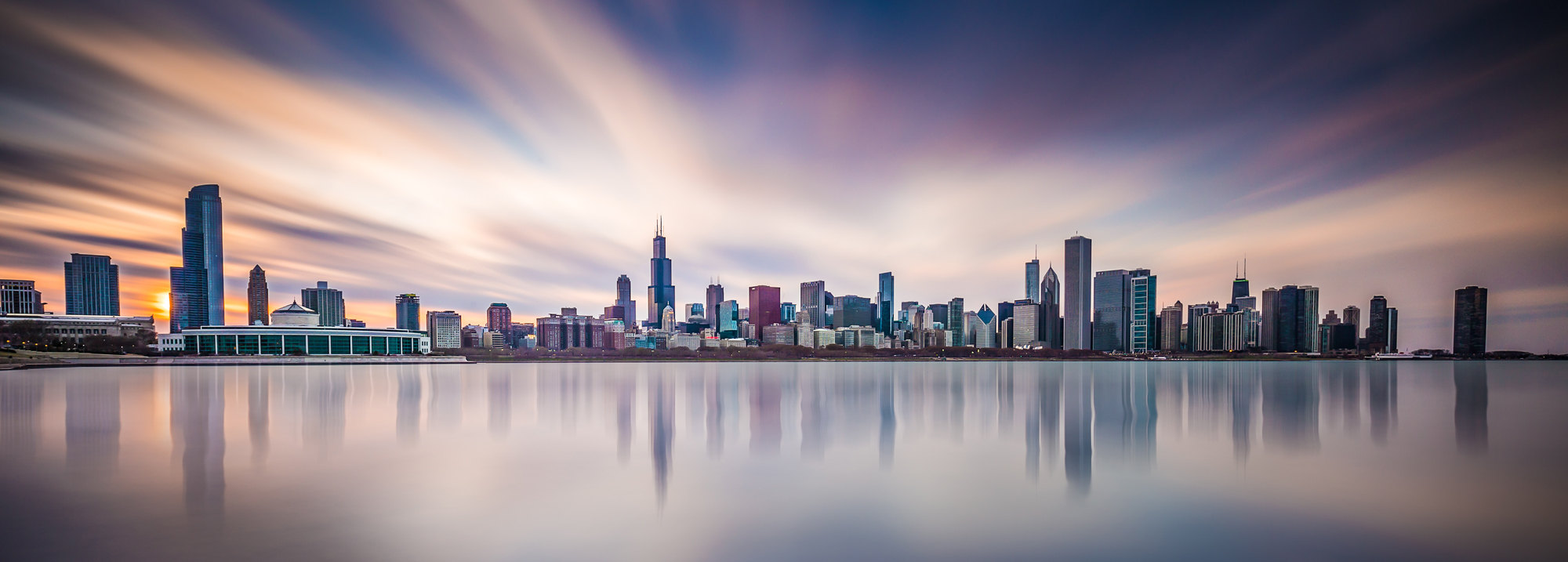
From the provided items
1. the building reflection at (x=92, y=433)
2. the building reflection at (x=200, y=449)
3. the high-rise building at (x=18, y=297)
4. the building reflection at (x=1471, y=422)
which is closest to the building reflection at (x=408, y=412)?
the building reflection at (x=200, y=449)

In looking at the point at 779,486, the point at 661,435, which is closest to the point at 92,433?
the point at 661,435

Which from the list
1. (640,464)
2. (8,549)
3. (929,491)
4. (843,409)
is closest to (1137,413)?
(843,409)

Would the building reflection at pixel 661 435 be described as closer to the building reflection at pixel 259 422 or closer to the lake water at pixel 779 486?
the lake water at pixel 779 486

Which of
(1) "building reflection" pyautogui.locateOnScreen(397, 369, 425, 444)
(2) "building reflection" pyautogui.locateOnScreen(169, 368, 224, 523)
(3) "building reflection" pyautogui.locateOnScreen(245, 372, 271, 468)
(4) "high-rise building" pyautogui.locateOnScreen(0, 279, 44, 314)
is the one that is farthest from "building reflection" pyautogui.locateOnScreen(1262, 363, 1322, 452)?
(4) "high-rise building" pyautogui.locateOnScreen(0, 279, 44, 314)

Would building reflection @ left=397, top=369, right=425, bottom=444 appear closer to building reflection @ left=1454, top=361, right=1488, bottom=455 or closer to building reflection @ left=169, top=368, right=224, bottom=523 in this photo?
building reflection @ left=169, top=368, right=224, bottom=523

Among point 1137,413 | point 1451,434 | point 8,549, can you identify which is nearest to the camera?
point 8,549

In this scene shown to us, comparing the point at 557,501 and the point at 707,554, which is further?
the point at 557,501

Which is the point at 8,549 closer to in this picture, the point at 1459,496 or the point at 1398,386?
the point at 1459,496
